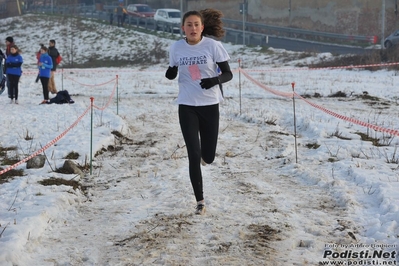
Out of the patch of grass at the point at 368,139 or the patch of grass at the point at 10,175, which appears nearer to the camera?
the patch of grass at the point at 10,175

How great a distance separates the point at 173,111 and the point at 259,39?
28.2 m

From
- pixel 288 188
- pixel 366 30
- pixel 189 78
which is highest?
pixel 366 30

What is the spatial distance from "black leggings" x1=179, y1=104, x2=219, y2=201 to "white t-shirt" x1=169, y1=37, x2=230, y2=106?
7 cm

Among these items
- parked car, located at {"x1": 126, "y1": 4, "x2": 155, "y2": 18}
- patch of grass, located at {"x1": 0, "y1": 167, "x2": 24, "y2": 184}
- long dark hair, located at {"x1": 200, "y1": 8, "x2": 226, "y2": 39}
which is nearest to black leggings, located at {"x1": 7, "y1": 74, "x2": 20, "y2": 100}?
patch of grass, located at {"x1": 0, "y1": 167, "x2": 24, "y2": 184}

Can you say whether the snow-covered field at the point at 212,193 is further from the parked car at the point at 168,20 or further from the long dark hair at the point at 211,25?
the parked car at the point at 168,20

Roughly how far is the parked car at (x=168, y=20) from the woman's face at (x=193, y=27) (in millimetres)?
41812

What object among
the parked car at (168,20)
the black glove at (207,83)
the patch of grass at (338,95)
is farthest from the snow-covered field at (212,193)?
the parked car at (168,20)

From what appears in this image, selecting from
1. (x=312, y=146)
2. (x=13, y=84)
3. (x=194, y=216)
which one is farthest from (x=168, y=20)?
(x=194, y=216)

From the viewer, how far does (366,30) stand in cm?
4344

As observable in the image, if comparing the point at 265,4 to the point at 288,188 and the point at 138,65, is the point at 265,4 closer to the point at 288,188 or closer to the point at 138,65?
the point at 138,65

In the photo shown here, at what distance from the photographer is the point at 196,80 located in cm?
590

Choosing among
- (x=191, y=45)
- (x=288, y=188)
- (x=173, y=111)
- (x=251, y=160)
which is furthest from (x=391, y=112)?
(x=191, y=45)

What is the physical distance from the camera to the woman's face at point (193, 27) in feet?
19.3

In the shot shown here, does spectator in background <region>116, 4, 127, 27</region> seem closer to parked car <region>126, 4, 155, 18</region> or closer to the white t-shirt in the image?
parked car <region>126, 4, 155, 18</region>
